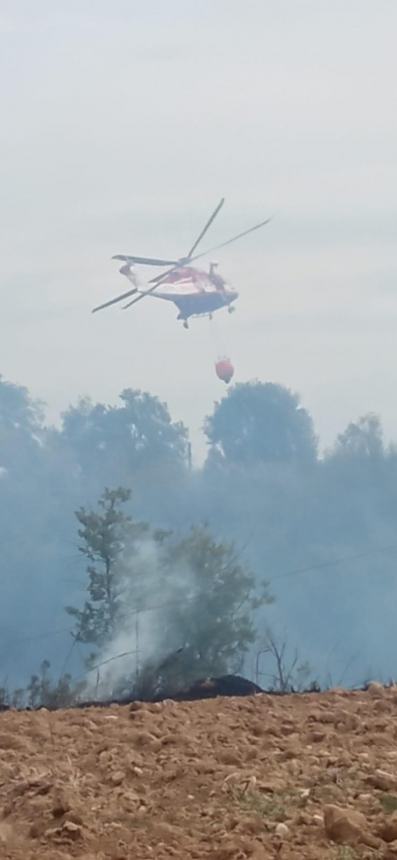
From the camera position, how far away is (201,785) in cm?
504

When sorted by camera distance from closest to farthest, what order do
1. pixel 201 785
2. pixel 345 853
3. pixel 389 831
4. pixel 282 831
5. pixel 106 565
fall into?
pixel 345 853, pixel 389 831, pixel 282 831, pixel 201 785, pixel 106 565

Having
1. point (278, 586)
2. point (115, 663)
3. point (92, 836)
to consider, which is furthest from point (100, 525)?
point (92, 836)

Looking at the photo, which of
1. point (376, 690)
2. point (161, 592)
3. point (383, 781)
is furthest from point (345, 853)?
point (161, 592)

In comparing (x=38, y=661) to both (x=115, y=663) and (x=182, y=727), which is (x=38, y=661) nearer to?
(x=115, y=663)

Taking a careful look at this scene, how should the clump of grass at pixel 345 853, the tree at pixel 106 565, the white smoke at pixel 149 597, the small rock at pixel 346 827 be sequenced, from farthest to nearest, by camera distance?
the tree at pixel 106 565, the white smoke at pixel 149 597, the small rock at pixel 346 827, the clump of grass at pixel 345 853

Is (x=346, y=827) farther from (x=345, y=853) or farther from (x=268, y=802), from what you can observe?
(x=268, y=802)

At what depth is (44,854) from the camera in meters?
4.52

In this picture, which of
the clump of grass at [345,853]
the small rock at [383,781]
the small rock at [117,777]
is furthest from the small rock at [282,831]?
the small rock at [117,777]

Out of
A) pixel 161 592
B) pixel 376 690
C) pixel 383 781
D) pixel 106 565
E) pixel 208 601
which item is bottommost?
pixel 383 781

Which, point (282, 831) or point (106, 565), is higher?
point (106, 565)

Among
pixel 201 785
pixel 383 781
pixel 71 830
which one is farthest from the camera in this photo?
pixel 201 785

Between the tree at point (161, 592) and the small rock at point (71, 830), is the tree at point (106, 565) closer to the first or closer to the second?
the tree at point (161, 592)

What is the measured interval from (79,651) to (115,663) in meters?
5.19

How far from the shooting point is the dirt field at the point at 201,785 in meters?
4.43
